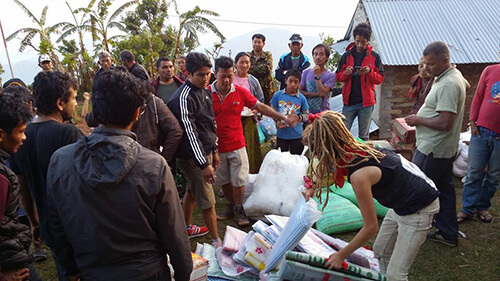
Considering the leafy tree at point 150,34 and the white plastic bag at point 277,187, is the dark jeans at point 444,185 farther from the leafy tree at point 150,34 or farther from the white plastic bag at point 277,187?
the leafy tree at point 150,34

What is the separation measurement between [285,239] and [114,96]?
137 centimetres

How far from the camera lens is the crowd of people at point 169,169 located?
138 centimetres

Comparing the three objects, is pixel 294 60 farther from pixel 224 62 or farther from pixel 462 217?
pixel 462 217

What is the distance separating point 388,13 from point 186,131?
5.79 metres

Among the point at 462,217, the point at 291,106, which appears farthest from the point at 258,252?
the point at 462,217

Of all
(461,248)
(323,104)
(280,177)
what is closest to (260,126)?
(323,104)

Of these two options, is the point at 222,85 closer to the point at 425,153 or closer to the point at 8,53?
the point at 425,153

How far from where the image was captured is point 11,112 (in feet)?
5.69

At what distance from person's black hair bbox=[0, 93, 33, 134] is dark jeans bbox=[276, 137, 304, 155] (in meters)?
2.96

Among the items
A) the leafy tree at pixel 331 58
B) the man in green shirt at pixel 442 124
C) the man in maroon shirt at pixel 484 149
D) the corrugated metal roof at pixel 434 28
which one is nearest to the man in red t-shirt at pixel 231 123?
the man in green shirt at pixel 442 124

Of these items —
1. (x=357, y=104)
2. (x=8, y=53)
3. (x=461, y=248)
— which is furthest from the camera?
(x=8, y=53)

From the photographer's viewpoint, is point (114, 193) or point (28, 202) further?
point (28, 202)

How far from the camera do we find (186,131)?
282cm

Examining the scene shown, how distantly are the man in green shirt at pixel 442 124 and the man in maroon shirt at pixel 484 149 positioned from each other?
59 cm
